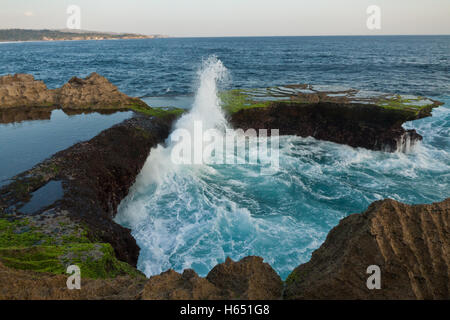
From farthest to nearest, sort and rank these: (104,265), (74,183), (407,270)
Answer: (74,183) < (104,265) < (407,270)

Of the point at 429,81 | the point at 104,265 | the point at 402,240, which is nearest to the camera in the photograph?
the point at 402,240

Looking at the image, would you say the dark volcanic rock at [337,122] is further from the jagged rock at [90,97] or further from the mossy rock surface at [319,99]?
the jagged rock at [90,97]

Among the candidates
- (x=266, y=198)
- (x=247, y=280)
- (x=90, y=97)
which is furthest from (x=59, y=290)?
(x=90, y=97)

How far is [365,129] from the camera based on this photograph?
18438mm

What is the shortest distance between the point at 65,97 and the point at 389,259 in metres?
21.7

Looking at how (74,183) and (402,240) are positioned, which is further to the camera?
(74,183)

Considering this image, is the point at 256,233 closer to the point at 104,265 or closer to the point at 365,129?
the point at 104,265

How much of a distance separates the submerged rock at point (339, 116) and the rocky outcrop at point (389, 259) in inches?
624

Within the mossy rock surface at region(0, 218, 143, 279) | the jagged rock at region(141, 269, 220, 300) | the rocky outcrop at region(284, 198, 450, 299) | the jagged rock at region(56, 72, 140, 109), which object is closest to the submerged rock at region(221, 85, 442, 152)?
the jagged rock at region(56, 72, 140, 109)

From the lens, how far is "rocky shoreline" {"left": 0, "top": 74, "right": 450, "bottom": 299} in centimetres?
333

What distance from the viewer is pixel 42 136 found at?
13477 millimetres

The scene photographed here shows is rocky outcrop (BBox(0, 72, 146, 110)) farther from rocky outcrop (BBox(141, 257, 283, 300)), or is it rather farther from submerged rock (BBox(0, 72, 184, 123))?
rocky outcrop (BBox(141, 257, 283, 300))

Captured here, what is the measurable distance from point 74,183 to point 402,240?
30.7 feet
